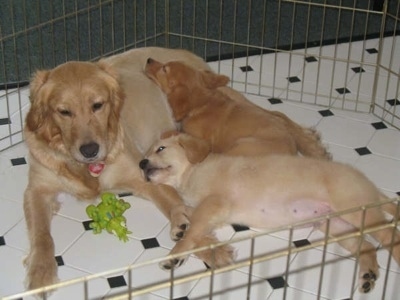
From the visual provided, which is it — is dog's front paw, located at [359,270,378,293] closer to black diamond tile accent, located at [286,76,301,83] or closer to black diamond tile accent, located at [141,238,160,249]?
black diamond tile accent, located at [141,238,160,249]

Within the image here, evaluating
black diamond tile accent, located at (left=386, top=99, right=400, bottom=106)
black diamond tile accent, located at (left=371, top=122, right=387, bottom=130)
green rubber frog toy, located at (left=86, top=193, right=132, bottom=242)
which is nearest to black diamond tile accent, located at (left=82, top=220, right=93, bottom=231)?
green rubber frog toy, located at (left=86, top=193, right=132, bottom=242)

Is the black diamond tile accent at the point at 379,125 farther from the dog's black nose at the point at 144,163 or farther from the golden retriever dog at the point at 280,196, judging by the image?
the dog's black nose at the point at 144,163

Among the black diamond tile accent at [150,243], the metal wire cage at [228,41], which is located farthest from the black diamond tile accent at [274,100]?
the black diamond tile accent at [150,243]

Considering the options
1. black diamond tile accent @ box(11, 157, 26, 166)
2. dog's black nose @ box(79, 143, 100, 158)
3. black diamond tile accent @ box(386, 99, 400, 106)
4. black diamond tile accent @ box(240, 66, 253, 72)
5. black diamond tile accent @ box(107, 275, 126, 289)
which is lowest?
black diamond tile accent @ box(107, 275, 126, 289)

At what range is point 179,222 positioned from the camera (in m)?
2.87

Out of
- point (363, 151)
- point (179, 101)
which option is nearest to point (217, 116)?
point (179, 101)

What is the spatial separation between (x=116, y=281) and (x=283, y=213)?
659 mm

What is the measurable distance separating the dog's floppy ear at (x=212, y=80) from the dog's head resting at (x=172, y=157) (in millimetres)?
381

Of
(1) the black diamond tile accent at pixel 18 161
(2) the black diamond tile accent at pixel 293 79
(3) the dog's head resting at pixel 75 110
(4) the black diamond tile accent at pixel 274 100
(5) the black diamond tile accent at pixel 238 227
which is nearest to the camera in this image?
(3) the dog's head resting at pixel 75 110

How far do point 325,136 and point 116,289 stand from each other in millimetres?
1421

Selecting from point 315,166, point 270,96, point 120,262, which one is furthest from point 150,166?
point 270,96

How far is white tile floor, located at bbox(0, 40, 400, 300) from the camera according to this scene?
2609mm

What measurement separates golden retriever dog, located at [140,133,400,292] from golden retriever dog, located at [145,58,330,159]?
22cm

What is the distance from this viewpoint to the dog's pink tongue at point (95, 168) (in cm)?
294
